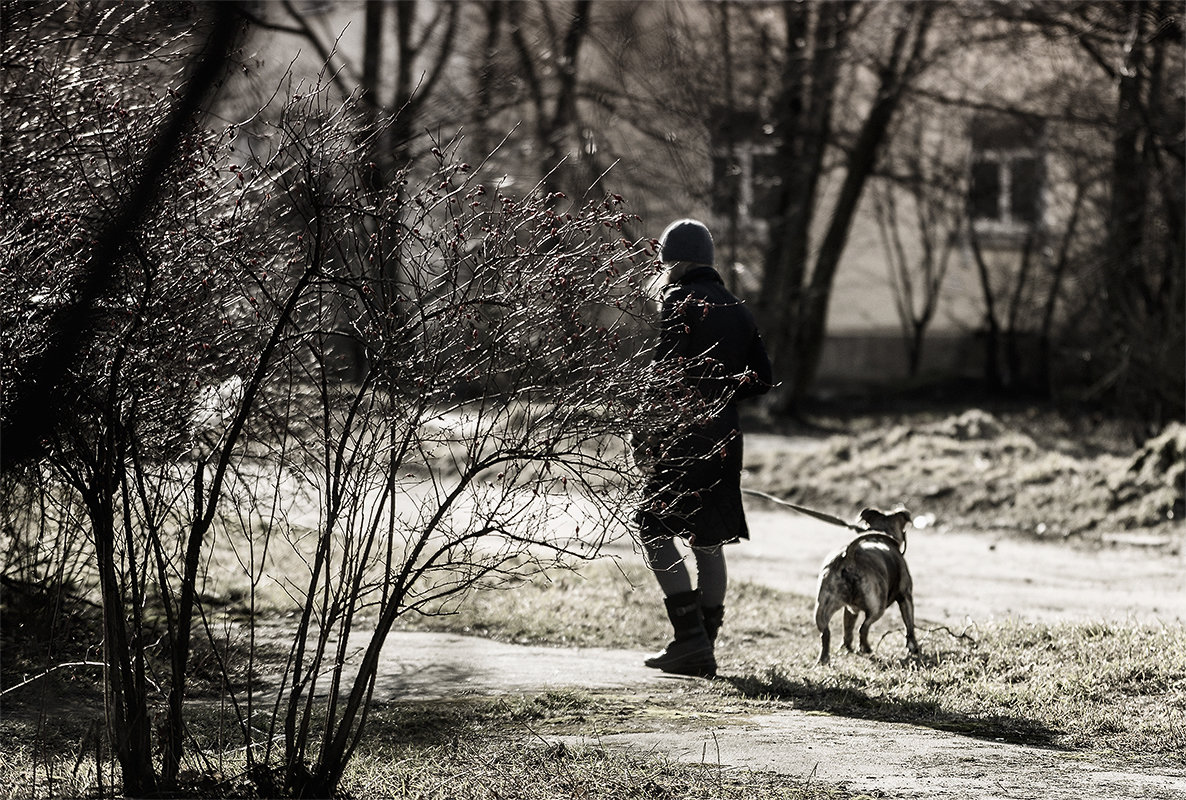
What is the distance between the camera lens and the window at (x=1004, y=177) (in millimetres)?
24141

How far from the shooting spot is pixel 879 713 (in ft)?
19.6

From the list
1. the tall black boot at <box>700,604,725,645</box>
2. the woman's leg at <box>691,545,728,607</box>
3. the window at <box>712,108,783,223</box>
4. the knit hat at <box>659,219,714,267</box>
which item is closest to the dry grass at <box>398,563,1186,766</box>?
the tall black boot at <box>700,604,725,645</box>

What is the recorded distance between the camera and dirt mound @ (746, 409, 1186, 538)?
1305 cm

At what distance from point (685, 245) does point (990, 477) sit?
27.4ft

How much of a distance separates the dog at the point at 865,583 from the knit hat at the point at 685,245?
1470mm

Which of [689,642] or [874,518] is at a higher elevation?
[874,518]

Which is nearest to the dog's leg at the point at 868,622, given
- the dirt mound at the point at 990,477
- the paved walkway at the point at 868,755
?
the paved walkway at the point at 868,755

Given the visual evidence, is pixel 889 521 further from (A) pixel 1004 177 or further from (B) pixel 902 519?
(A) pixel 1004 177

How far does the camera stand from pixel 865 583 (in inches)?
270

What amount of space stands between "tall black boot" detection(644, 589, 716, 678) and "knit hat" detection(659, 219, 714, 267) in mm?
1514

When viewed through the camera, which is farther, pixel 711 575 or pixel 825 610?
pixel 711 575

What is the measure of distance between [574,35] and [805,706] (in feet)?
40.5

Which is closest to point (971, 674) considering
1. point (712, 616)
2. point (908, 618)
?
point (908, 618)

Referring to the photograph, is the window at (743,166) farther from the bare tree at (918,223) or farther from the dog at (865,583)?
the dog at (865,583)
